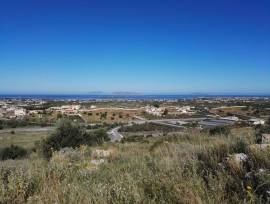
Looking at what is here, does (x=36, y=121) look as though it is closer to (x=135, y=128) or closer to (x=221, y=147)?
(x=135, y=128)

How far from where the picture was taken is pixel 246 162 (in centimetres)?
441

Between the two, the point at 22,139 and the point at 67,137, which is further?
the point at 22,139

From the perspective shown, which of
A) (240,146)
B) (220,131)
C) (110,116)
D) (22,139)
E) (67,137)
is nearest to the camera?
(240,146)

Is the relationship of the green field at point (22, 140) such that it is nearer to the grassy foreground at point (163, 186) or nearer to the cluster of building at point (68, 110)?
the grassy foreground at point (163, 186)

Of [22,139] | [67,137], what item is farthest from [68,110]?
[67,137]

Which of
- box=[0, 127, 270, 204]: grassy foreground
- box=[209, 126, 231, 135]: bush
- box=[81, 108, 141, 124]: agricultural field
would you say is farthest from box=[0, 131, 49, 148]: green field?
box=[0, 127, 270, 204]: grassy foreground

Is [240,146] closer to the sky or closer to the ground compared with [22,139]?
closer to the sky

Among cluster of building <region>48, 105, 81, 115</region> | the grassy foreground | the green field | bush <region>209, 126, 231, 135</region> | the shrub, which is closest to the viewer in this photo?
the grassy foreground

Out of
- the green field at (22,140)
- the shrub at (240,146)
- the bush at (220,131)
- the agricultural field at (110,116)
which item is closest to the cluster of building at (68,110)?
the agricultural field at (110,116)

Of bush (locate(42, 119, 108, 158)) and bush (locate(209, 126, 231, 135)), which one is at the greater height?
bush (locate(209, 126, 231, 135))

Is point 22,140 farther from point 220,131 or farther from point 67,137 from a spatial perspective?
point 220,131

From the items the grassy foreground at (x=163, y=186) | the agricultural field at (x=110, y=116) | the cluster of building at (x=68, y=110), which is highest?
the grassy foreground at (x=163, y=186)

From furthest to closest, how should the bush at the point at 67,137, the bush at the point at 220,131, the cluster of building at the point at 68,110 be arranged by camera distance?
the cluster of building at the point at 68,110, the bush at the point at 67,137, the bush at the point at 220,131

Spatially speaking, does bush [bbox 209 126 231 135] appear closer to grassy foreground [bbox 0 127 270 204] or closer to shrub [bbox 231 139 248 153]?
shrub [bbox 231 139 248 153]
